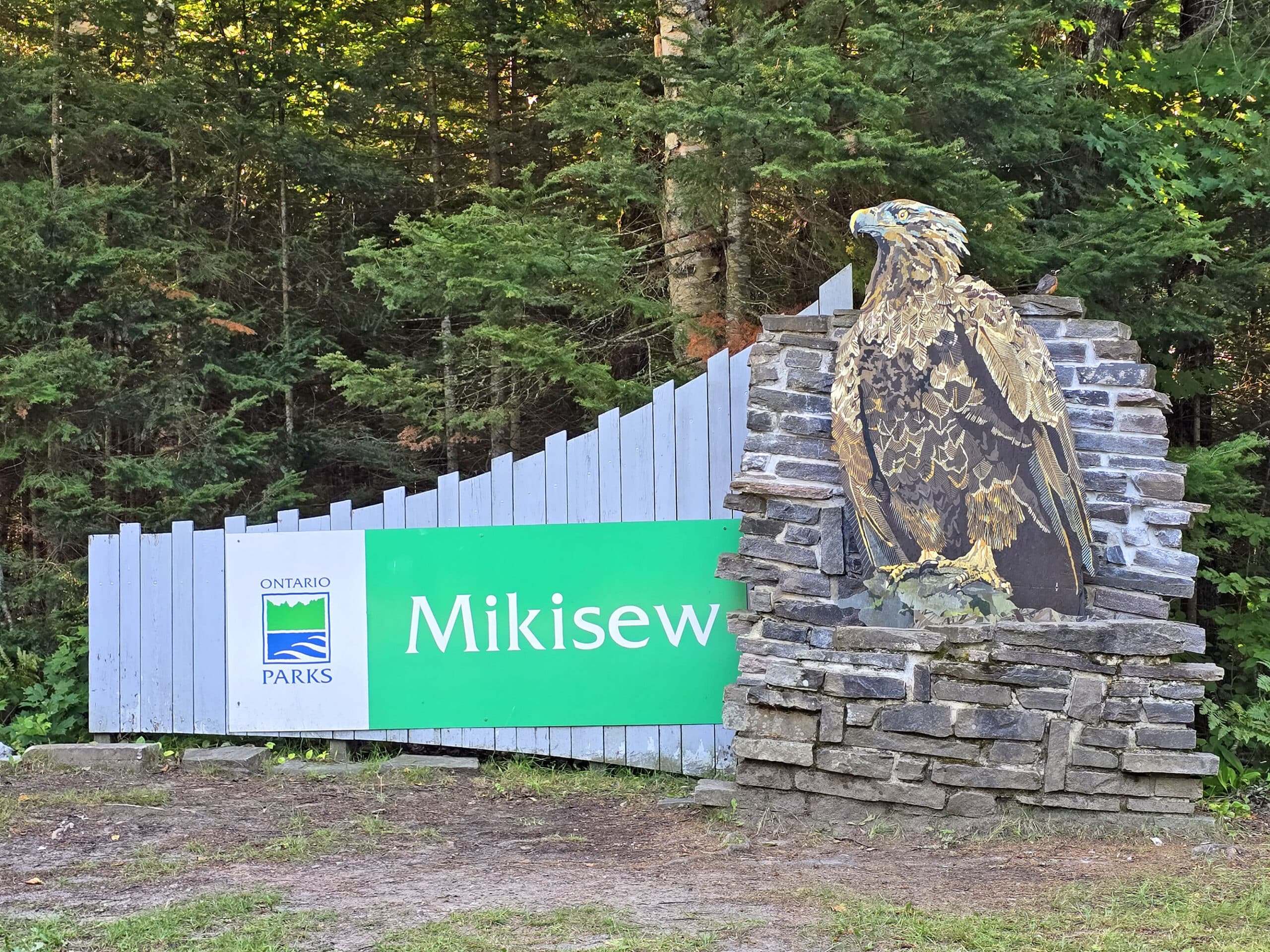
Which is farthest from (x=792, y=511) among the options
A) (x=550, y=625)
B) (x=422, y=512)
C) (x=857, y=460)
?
(x=422, y=512)

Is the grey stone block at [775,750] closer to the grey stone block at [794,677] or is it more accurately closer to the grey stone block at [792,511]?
the grey stone block at [794,677]

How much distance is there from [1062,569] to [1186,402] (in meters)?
3.85

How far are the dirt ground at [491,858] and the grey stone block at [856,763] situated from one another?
0.25 metres

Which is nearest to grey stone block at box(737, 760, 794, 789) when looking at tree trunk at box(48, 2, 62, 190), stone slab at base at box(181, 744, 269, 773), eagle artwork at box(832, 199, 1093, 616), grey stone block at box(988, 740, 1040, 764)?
grey stone block at box(988, 740, 1040, 764)

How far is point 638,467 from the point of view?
6434mm

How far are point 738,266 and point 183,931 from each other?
213 inches

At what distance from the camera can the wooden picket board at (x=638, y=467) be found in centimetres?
643

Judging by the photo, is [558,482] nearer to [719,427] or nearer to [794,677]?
[719,427]

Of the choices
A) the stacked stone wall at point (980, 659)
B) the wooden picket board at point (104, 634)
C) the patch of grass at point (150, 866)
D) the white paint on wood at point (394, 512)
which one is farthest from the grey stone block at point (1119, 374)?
the wooden picket board at point (104, 634)

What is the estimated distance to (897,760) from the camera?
4.93m

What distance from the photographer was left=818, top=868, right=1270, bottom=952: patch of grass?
11.4 ft

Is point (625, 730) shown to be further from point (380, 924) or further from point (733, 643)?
point (380, 924)

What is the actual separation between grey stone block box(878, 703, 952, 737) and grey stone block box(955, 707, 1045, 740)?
0.28ft

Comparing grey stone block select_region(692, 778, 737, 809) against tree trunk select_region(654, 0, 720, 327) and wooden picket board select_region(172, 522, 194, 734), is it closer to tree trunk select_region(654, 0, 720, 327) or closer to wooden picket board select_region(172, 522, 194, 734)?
wooden picket board select_region(172, 522, 194, 734)
